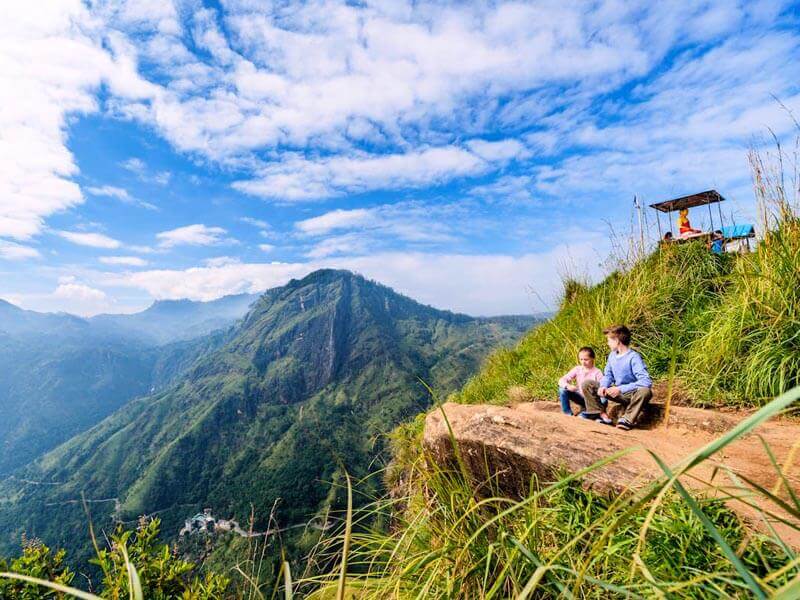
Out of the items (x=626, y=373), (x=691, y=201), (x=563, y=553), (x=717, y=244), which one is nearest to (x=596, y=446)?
(x=563, y=553)

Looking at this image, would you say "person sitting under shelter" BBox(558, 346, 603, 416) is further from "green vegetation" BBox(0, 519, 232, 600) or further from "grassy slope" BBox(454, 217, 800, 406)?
"green vegetation" BBox(0, 519, 232, 600)

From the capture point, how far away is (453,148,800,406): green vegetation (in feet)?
16.9

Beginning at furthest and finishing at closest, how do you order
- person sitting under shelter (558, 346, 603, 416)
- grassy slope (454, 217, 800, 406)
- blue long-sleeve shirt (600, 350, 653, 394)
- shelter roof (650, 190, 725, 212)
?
shelter roof (650, 190, 725, 212) → person sitting under shelter (558, 346, 603, 416) → blue long-sleeve shirt (600, 350, 653, 394) → grassy slope (454, 217, 800, 406)

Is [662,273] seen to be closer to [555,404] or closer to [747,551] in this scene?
[555,404]

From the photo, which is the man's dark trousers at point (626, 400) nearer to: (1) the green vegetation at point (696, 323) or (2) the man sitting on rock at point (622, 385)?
(2) the man sitting on rock at point (622, 385)

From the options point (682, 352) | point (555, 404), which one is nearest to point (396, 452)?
point (555, 404)

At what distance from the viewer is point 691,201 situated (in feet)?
43.7

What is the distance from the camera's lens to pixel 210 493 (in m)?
151

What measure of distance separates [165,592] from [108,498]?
216031 mm

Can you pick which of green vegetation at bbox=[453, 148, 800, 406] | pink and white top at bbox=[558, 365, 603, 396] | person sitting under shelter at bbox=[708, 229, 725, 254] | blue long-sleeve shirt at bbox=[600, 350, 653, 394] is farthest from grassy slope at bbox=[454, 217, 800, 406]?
pink and white top at bbox=[558, 365, 603, 396]

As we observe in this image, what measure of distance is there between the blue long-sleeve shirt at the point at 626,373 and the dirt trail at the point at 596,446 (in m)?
0.57

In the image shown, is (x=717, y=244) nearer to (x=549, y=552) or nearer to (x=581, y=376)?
(x=581, y=376)

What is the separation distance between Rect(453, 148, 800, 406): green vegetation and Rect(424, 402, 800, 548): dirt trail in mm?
761

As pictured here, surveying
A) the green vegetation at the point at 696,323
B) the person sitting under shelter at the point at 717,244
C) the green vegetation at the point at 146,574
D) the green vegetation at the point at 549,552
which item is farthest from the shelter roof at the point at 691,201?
the green vegetation at the point at 146,574
